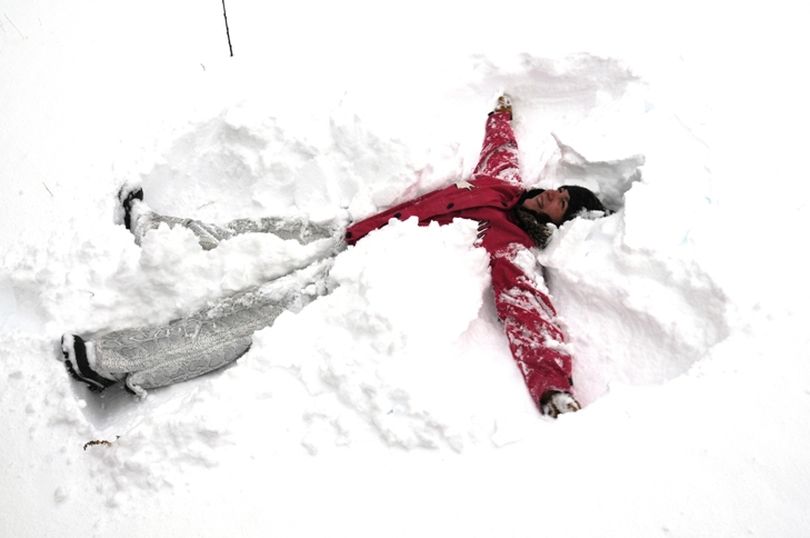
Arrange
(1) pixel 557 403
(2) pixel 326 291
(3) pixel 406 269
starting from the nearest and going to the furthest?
(1) pixel 557 403 < (3) pixel 406 269 < (2) pixel 326 291

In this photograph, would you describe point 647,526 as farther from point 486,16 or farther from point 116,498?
point 486,16

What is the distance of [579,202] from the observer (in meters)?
2.06

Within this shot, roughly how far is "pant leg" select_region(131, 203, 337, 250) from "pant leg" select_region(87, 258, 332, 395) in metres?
0.23

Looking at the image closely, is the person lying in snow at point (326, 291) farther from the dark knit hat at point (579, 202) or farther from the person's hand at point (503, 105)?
the person's hand at point (503, 105)

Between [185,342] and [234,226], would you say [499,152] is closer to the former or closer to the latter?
[234,226]

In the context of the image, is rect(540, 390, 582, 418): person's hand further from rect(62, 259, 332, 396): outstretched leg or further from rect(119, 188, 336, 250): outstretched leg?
rect(119, 188, 336, 250): outstretched leg

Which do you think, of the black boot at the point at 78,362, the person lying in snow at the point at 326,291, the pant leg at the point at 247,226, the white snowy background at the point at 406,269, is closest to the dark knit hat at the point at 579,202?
the person lying in snow at the point at 326,291

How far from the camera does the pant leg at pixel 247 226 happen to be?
2018mm

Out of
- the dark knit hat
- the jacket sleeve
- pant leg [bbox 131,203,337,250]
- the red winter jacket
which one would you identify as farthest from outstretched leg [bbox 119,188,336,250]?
the dark knit hat

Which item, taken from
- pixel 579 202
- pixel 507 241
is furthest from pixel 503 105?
pixel 507 241

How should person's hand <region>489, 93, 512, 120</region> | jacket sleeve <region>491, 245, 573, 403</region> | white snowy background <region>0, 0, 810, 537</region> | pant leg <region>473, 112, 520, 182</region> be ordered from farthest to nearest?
1. person's hand <region>489, 93, 512, 120</region>
2. pant leg <region>473, 112, 520, 182</region>
3. jacket sleeve <region>491, 245, 573, 403</region>
4. white snowy background <region>0, 0, 810, 537</region>

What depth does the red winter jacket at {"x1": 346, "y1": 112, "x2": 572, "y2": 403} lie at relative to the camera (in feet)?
5.69

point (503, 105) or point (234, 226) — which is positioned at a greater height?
point (503, 105)

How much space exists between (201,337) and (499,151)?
56.7 inches
